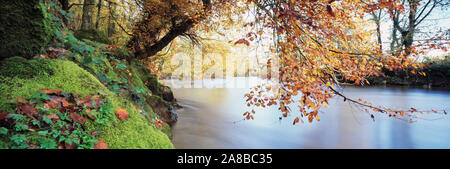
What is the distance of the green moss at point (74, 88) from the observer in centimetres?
184

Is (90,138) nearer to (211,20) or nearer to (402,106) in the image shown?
(211,20)

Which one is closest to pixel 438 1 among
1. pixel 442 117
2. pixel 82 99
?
pixel 442 117

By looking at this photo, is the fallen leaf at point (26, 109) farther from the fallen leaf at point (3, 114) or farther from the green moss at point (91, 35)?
the green moss at point (91, 35)

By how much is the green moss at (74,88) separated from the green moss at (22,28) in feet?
0.56

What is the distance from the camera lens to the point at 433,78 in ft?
47.6

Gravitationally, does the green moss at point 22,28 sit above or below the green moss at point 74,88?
above

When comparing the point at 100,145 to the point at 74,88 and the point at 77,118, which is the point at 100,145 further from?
the point at 74,88

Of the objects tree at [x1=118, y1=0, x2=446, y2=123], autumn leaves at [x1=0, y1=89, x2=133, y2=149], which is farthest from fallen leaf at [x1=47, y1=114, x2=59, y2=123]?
tree at [x1=118, y1=0, x2=446, y2=123]

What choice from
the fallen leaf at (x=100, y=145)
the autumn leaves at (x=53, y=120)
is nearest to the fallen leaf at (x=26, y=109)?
the autumn leaves at (x=53, y=120)

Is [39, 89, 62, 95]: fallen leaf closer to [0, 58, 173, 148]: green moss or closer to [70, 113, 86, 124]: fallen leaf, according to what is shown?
[0, 58, 173, 148]: green moss

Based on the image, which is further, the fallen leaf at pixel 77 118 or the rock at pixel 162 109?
the rock at pixel 162 109

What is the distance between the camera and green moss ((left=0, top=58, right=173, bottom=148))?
1.84 metres

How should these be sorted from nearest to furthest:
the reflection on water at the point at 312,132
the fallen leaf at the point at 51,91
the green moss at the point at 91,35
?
the fallen leaf at the point at 51,91
the green moss at the point at 91,35
the reflection on water at the point at 312,132

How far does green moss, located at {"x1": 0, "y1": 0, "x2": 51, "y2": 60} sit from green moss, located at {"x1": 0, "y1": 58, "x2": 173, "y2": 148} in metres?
0.17
